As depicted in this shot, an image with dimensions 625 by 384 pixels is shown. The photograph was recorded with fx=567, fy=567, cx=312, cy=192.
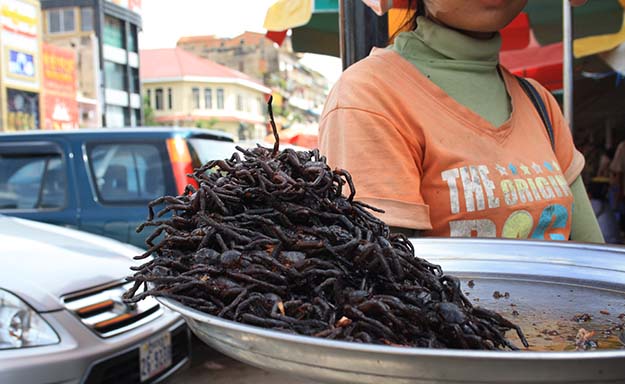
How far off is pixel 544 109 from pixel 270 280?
1.72 metres

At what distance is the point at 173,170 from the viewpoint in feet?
16.5

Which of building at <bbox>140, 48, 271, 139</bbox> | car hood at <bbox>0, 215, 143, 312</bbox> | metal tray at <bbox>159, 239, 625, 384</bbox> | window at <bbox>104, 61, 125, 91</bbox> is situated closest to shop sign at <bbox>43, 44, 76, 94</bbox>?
window at <bbox>104, 61, 125, 91</bbox>

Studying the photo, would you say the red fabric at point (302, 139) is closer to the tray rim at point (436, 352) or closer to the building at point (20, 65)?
the tray rim at point (436, 352)

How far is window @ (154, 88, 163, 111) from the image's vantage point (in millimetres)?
59250

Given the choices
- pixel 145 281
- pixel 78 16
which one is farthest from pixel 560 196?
pixel 78 16

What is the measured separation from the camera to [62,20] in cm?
4372

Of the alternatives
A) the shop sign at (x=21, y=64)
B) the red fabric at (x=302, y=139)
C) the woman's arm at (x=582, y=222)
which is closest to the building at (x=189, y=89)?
the shop sign at (x=21, y=64)

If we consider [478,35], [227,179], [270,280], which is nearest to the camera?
[270,280]

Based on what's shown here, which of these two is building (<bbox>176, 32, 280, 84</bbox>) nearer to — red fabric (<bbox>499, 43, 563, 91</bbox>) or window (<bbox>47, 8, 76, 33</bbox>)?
window (<bbox>47, 8, 76, 33</bbox>)

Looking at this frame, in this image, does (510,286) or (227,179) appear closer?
(227,179)

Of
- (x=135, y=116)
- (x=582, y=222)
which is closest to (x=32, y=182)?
(x=582, y=222)

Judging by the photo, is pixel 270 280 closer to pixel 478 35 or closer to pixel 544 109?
pixel 478 35

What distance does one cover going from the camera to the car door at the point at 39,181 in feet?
16.7

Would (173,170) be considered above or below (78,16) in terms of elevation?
below
